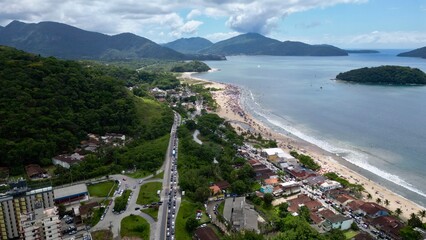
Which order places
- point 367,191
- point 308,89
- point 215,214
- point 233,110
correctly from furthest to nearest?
1. point 308,89
2. point 233,110
3. point 367,191
4. point 215,214

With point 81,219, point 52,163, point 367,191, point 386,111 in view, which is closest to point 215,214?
point 81,219

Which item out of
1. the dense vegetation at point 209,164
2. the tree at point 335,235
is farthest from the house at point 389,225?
the dense vegetation at point 209,164

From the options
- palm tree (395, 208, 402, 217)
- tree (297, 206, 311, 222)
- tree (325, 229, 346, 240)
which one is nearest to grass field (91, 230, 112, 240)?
tree (297, 206, 311, 222)

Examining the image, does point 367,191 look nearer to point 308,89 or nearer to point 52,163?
point 52,163

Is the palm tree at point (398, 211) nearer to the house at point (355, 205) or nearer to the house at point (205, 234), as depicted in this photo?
the house at point (355, 205)

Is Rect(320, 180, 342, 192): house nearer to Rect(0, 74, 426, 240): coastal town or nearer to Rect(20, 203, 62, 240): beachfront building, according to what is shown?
Rect(0, 74, 426, 240): coastal town

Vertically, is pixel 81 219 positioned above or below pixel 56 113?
below
